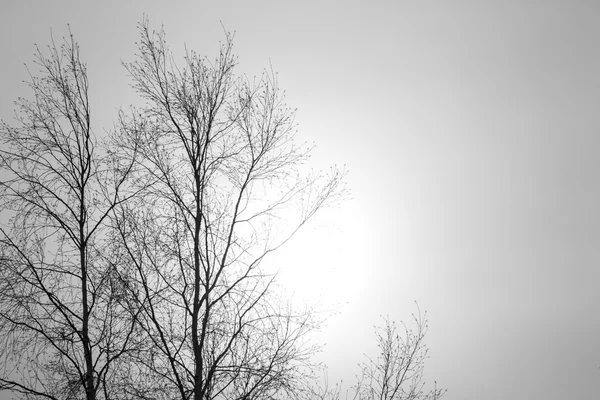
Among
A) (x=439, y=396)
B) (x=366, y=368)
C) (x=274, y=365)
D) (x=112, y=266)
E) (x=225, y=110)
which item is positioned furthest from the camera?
(x=366, y=368)

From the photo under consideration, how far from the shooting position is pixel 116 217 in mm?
7004

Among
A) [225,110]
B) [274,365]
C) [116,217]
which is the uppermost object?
[225,110]

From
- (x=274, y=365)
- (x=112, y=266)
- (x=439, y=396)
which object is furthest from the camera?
(x=439, y=396)

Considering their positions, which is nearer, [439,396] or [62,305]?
[62,305]

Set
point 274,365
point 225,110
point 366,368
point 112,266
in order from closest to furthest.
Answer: point 274,365 → point 112,266 → point 225,110 → point 366,368

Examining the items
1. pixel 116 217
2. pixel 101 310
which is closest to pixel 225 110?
pixel 116 217

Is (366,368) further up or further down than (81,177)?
further down

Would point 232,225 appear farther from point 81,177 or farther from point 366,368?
point 366,368

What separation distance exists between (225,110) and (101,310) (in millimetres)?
3804

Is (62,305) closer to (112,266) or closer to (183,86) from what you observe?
(112,266)

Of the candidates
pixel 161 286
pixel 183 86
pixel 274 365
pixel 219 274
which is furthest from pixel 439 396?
pixel 183 86

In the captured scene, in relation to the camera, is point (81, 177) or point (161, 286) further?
point (81, 177)

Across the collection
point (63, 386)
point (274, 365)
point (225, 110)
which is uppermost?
point (225, 110)

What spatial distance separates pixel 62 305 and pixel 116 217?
154 centimetres
